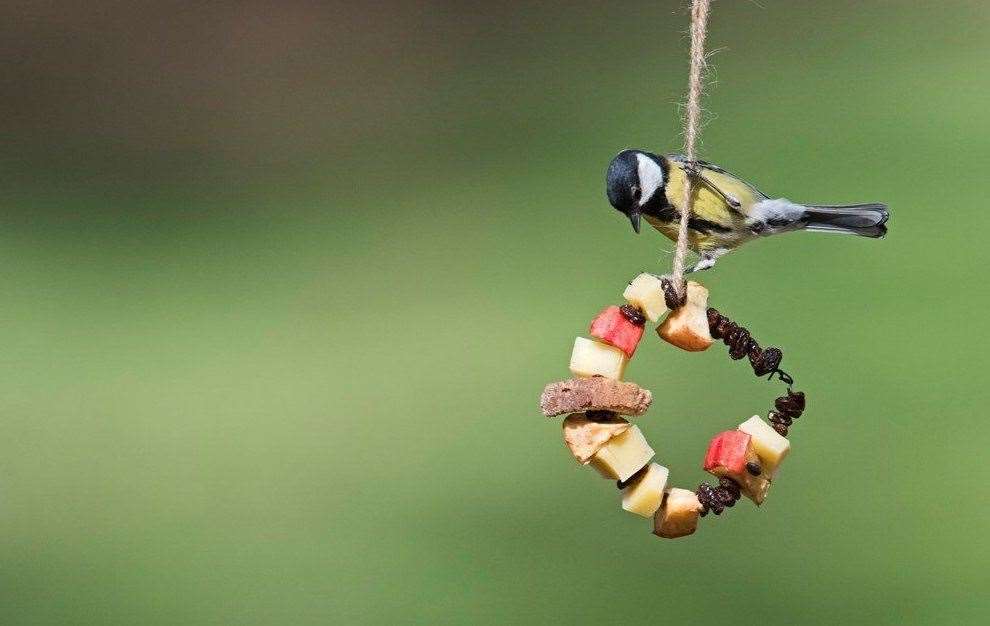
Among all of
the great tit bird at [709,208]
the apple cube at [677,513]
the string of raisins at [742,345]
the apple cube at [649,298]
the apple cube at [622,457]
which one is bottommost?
the apple cube at [677,513]

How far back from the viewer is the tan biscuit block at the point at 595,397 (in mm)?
811

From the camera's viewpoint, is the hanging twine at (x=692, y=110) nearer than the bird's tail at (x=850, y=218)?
Yes

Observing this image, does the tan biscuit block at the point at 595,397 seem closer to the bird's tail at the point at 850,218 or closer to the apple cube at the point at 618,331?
the apple cube at the point at 618,331

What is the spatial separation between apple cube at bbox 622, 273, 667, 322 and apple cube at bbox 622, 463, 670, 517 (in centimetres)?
12

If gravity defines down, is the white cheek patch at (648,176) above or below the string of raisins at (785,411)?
above

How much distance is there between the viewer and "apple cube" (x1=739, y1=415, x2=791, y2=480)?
2.73ft

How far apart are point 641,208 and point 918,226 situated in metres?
1.99

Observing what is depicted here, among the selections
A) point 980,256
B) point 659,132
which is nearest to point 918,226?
point 980,256

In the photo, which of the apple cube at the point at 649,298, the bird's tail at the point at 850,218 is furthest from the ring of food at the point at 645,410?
the bird's tail at the point at 850,218

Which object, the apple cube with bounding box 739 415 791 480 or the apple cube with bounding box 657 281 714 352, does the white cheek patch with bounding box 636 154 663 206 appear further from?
the apple cube with bounding box 739 415 791 480

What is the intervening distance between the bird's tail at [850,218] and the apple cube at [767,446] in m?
0.18

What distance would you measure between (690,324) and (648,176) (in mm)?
123

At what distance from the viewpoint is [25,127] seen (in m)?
3.27

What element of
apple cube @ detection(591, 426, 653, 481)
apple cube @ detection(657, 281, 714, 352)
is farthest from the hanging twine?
apple cube @ detection(591, 426, 653, 481)
